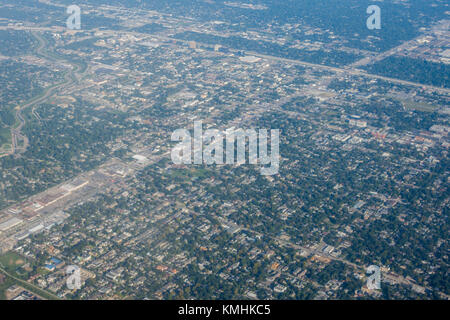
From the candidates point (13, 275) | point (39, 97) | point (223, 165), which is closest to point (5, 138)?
point (39, 97)

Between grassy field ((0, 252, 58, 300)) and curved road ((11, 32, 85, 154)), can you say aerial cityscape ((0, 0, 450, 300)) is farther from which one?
Answer: curved road ((11, 32, 85, 154))

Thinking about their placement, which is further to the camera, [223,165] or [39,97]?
[39,97]

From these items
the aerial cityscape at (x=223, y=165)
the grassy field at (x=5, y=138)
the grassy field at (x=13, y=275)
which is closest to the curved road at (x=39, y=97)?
the aerial cityscape at (x=223, y=165)

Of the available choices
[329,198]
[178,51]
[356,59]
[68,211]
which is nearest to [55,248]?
[68,211]

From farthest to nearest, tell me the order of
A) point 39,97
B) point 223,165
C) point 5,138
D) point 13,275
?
point 39,97, point 5,138, point 223,165, point 13,275

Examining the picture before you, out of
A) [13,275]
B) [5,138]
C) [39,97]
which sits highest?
[39,97]

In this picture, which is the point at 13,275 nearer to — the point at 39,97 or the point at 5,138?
the point at 5,138

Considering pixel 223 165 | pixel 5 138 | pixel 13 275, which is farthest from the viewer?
pixel 5 138

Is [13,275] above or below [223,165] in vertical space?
below
